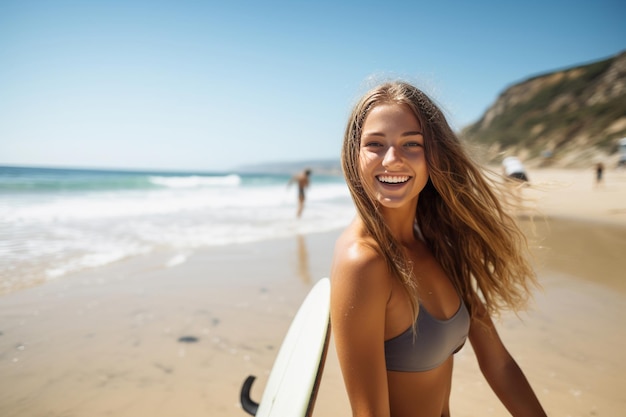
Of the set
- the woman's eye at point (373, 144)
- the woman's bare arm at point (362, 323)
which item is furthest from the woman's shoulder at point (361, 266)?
the woman's eye at point (373, 144)

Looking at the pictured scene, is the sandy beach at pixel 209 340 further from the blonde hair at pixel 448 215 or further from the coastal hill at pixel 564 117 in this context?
the coastal hill at pixel 564 117

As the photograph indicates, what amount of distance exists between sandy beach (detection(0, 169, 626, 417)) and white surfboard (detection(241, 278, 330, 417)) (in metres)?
0.95

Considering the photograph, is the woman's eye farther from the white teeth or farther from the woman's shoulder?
the woman's shoulder

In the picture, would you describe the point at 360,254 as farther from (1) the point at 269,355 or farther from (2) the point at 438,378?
(1) the point at 269,355

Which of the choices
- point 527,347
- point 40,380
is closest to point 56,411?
point 40,380

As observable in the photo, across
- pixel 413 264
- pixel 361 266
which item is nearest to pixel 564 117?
pixel 413 264

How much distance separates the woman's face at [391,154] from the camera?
1396 mm

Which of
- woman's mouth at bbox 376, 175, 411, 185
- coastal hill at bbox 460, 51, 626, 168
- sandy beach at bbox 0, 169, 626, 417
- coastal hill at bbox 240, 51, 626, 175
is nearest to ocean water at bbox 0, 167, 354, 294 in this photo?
sandy beach at bbox 0, 169, 626, 417

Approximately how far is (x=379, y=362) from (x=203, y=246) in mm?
7318

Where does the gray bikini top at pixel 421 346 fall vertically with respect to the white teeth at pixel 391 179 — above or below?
below

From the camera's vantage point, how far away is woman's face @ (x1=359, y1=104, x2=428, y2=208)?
54.9 inches

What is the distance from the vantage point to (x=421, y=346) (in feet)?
4.46

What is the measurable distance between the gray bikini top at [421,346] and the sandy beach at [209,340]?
0.67m

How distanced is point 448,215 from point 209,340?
282cm
